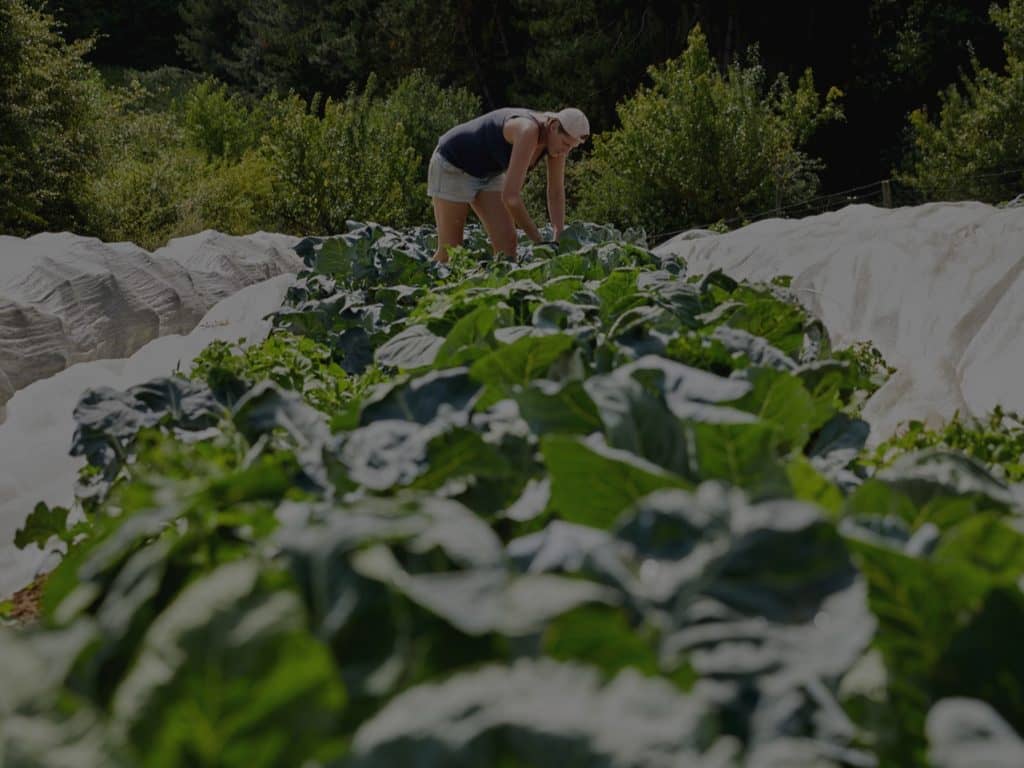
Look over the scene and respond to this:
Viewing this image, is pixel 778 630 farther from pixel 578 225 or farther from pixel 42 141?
pixel 42 141

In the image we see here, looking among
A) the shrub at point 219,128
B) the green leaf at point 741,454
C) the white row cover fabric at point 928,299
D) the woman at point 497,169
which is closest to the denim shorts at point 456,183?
the woman at point 497,169

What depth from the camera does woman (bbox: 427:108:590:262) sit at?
5.69 metres

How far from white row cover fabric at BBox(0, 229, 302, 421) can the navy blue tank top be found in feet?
10.3

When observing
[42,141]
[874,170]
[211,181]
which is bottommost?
[874,170]

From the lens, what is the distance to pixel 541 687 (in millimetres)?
648

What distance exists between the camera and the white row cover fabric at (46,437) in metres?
3.14

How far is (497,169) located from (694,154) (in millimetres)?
10601

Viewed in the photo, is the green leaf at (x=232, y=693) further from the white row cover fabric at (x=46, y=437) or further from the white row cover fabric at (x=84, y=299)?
the white row cover fabric at (x=84, y=299)

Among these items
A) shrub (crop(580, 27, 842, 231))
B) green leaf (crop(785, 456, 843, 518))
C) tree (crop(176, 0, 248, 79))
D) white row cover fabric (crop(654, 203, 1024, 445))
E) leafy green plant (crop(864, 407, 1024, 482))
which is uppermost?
tree (crop(176, 0, 248, 79))

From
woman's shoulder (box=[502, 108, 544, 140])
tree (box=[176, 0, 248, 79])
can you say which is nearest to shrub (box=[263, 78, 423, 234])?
woman's shoulder (box=[502, 108, 544, 140])

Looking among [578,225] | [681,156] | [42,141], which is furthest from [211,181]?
[578,225]

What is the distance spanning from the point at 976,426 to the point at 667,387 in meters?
1.06

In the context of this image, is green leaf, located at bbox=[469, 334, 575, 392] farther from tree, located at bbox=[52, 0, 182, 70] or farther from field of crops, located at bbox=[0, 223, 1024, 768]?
tree, located at bbox=[52, 0, 182, 70]

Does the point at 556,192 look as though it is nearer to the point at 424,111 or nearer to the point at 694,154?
the point at 694,154
